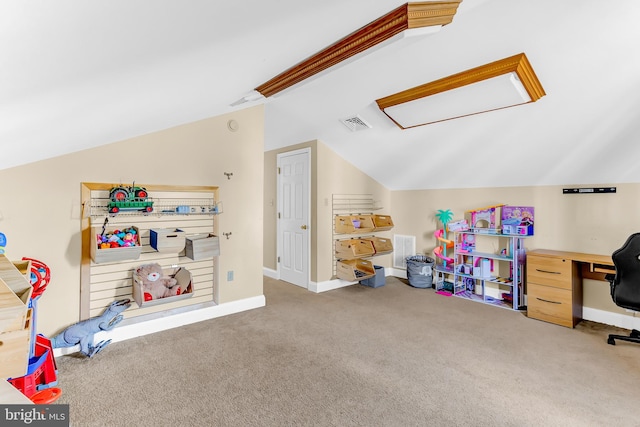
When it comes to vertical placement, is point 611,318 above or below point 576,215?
below

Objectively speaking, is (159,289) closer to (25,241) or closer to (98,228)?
(98,228)

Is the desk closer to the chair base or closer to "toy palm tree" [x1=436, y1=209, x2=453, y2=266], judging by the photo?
the chair base

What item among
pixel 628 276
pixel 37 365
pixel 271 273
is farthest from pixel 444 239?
pixel 37 365

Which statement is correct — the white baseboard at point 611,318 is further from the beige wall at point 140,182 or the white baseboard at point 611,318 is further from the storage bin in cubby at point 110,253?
the storage bin in cubby at point 110,253

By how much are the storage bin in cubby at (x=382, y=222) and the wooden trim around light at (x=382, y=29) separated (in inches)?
117

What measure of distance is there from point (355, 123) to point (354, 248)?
71.1 inches

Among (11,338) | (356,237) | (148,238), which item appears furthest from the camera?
(356,237)

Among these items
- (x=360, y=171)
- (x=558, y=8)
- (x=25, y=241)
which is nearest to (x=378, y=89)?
(x=558, y=8)

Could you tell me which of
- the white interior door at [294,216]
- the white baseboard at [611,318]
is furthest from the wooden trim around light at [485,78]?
the white baseboard at [611,318]

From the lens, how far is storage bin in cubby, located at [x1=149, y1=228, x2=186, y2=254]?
286 cm

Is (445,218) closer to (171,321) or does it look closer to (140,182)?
(171,321)

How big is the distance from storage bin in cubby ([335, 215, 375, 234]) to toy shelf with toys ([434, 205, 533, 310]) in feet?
3.38

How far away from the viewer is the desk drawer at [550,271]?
3221 mm

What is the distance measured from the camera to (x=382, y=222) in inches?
198
